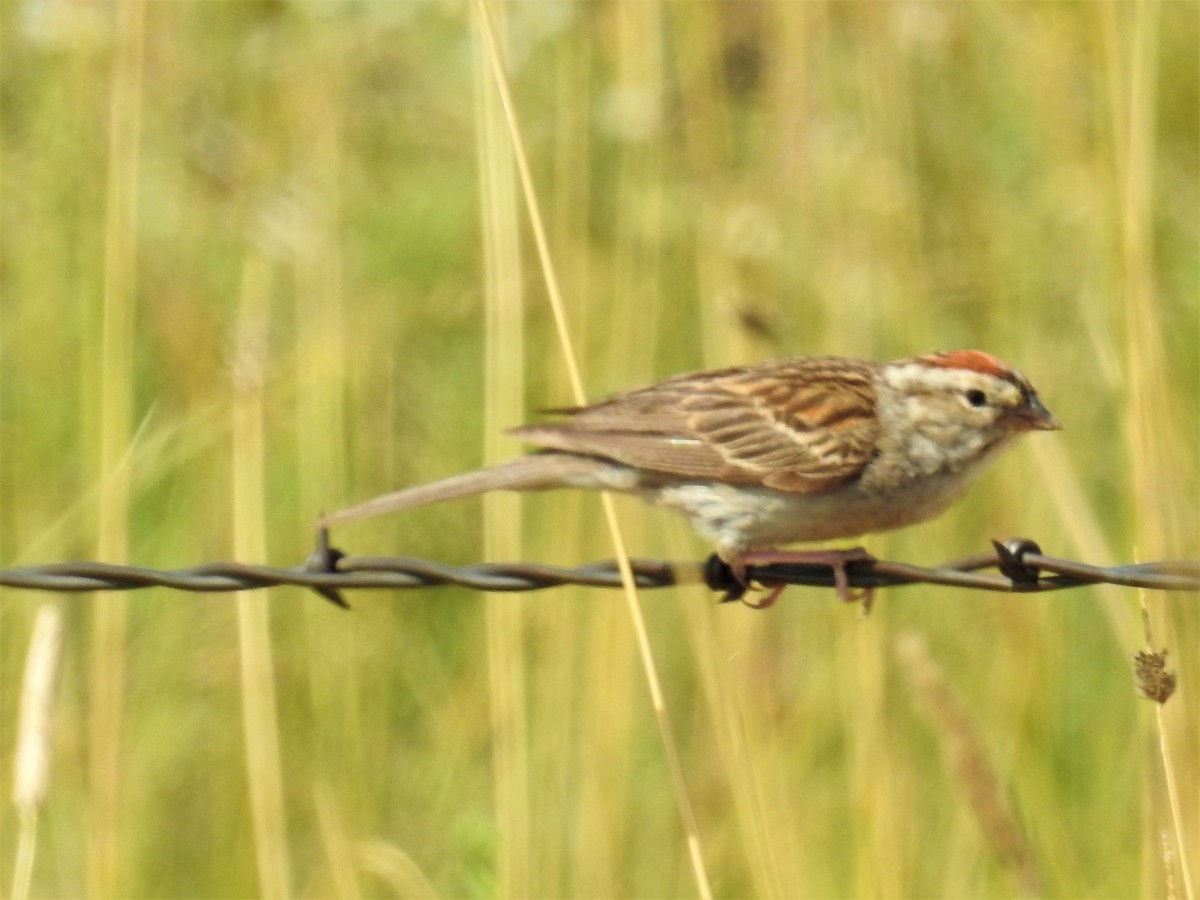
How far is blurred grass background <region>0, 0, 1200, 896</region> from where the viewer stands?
3.73 m

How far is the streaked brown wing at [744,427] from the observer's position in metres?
4.25

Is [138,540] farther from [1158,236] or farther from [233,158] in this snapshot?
[1158,236]

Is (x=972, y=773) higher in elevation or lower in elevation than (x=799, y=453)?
lower

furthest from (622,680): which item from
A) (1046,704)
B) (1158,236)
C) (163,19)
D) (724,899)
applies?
(163,19)

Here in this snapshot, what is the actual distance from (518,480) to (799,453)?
0.67 m

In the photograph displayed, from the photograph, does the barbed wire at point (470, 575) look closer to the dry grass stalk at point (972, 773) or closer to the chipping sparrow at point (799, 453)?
the dry grass stalk at point (972, 773)

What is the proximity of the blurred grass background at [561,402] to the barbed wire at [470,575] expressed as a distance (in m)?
0.38

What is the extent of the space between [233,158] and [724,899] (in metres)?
2.71

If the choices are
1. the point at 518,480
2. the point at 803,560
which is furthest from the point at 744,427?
the point at 518,480

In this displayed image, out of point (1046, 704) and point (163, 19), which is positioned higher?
point (163, 19)

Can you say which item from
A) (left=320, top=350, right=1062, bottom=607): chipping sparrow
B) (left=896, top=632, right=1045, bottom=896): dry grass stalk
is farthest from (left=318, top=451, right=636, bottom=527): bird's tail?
(left=896, top=632, right=1045, bottom=896): dry grass stalk

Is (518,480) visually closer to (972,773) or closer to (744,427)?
(744,427)

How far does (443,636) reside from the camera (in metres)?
5.48

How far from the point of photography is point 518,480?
4.06 m
